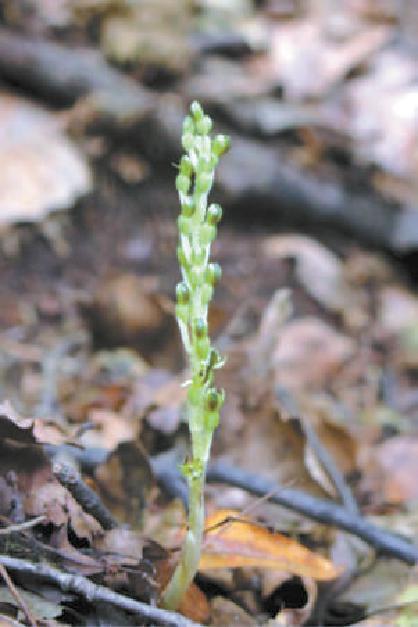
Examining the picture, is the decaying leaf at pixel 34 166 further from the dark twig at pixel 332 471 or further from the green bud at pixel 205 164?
the green bud at pixel 205 164

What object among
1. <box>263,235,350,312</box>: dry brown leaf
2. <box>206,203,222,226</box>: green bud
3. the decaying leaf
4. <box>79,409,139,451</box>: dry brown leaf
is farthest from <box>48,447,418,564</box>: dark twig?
<box>263,235,350,312</box>: dry brown leaf

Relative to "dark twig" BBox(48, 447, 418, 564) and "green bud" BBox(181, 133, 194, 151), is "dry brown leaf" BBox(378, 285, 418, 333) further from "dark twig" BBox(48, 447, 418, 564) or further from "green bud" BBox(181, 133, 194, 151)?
"green bud" BBox(181, 133, 194, 151)

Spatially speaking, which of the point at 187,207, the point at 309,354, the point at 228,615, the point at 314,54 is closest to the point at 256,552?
the point at 228,615

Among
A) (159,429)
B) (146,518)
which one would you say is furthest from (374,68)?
(146,518)

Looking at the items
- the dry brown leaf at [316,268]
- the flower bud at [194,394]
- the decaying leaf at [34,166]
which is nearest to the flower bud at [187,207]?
the flower bud at [194,394]

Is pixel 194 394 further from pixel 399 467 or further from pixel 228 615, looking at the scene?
pixel 399 467

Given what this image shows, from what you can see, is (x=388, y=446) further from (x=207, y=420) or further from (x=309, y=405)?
(x=207, y=420)
